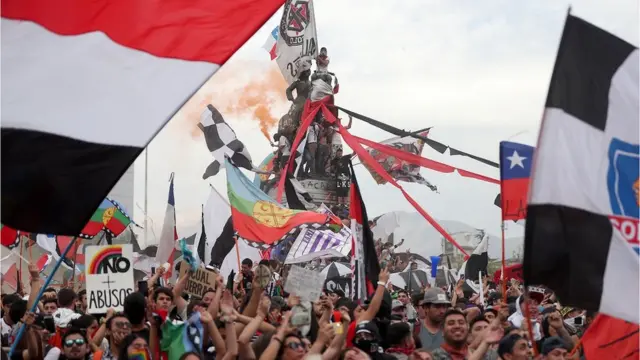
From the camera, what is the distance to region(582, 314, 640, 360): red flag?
7.60 metres

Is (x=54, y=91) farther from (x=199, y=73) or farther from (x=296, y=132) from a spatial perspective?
(x=296, y=132)

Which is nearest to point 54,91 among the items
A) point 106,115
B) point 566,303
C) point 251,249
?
point 106,115

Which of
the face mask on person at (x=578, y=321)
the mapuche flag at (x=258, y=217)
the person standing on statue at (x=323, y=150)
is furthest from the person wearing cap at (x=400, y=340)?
the person standing on statue at (x=323, y=150)

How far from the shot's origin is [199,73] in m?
7.35

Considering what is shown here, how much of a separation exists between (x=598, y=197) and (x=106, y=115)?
312 centimetres

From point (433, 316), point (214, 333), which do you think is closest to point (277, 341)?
point (214, 333)

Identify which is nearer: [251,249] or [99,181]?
[99,181]

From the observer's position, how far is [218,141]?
1167 inches

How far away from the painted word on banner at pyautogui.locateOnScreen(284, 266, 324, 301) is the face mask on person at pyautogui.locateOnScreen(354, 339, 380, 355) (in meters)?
0.53

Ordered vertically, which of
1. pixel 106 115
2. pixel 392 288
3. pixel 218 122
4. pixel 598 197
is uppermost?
pixel 218 122

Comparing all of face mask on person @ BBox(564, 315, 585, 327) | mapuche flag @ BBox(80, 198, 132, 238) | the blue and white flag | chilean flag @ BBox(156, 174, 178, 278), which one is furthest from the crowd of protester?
the blue and white flag

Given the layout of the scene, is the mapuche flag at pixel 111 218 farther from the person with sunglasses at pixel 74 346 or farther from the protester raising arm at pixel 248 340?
the protester raising arm at pixel 248 340

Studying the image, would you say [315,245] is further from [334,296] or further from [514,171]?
[514,171]

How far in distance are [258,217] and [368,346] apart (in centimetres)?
1027
